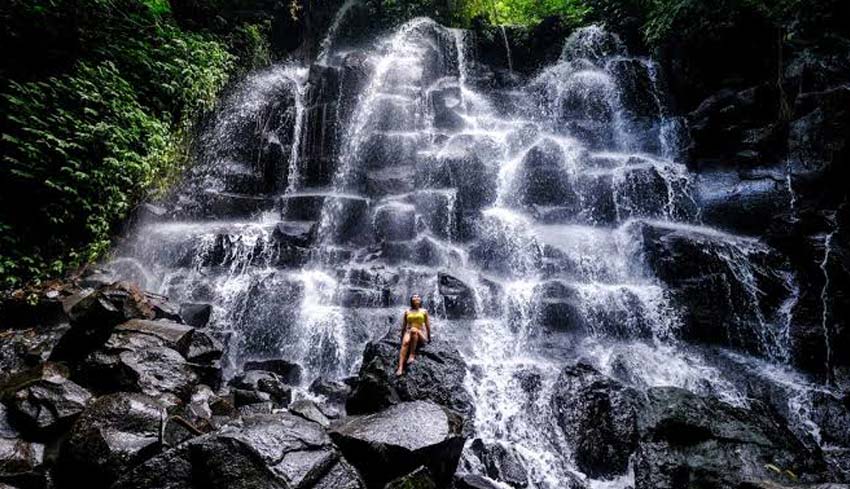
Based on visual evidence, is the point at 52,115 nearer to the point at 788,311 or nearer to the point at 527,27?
the point at 788,311

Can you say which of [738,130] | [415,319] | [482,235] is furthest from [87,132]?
[738,130]

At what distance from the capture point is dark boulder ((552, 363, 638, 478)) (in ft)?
21.7

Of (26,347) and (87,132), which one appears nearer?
(26,347)

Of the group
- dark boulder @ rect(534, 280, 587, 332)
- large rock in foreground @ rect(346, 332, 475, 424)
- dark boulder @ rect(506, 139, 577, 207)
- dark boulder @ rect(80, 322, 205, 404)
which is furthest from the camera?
dark boulder @ rect(506, 139, 577, 207)

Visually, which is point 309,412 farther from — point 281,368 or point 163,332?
point 163,332

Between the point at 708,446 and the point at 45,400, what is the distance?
28.8 ft

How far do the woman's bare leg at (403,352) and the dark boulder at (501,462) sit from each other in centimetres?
160

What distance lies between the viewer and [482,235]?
497 inches

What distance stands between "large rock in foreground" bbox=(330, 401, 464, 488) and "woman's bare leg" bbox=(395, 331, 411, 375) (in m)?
1.25

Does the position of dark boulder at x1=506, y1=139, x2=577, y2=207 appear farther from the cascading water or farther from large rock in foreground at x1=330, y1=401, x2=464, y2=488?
large rock in foreground at x1=330, y1=401, x2=464, y2=488

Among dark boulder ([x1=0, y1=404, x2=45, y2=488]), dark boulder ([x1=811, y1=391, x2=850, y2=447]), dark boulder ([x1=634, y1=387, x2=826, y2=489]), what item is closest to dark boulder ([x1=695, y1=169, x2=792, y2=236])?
dark boulder ([x1=811, y1=391, x2=850, y2=447])

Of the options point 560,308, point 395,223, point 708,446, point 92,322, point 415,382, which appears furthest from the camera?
point 395,223

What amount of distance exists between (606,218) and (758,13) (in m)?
8.12

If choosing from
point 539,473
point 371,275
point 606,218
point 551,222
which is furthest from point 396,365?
point 606,218
